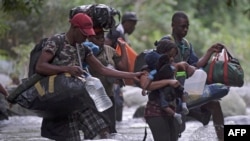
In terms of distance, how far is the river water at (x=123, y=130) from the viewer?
38.4ft

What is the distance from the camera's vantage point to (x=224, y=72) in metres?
10.4

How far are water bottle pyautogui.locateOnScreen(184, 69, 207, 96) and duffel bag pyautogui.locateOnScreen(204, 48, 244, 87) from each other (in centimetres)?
39

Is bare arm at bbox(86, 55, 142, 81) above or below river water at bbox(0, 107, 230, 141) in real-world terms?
above

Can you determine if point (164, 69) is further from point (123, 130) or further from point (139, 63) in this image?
point (123, 130)

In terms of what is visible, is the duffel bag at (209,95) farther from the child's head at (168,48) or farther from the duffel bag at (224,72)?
the child's head at (168,48)

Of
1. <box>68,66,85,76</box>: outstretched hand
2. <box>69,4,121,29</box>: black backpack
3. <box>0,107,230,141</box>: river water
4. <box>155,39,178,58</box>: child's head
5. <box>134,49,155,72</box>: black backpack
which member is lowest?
<box>0,107,230,141</box>: river water

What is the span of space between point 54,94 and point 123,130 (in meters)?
5.36

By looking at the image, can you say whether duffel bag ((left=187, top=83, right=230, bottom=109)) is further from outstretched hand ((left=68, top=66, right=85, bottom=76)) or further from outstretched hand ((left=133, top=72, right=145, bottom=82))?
A: outstretched hand ((left=68, top=66, right=85, bottom=76))

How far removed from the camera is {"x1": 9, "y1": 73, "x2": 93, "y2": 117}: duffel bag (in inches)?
316

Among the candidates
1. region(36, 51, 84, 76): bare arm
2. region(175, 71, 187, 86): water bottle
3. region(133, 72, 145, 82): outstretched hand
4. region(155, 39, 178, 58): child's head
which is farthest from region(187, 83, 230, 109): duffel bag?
region(36, 51, 84, 76): bare arm

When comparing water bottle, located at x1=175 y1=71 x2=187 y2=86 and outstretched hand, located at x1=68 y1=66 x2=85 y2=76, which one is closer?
outstretched hand, located at x1=68 y1=66 x2=85 y2=76

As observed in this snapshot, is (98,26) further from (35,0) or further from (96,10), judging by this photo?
(35,0)

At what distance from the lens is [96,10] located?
9.36 m

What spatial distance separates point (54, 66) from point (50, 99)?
30cm
